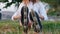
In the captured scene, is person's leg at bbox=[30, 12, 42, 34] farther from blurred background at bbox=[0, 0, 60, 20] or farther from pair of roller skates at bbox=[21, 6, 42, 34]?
blurred background at bbox=[0, 0, 60, 20]

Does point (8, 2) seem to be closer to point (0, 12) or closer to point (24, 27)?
point (0, 12)

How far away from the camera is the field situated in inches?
50.8

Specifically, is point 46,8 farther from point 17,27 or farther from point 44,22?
point 17,27

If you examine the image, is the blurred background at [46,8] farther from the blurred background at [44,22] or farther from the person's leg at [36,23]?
the person's leg at [36,23]

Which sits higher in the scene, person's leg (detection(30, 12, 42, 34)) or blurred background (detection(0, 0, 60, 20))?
blurred background (detection(0, 0, 60, 20))

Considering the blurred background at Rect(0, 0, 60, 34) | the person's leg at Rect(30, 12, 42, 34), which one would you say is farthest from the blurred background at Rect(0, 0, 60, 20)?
the person's leg at Rect(30, 12, 42, 34)

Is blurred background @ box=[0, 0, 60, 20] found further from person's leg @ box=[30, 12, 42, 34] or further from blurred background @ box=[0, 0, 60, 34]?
person's leg @ box=[30, 12, 42, 34]

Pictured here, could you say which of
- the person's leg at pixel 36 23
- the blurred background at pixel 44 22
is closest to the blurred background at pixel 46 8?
the blurred background at pixel 44 22

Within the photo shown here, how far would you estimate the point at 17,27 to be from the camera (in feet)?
4.28

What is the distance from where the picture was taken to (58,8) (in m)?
1.31

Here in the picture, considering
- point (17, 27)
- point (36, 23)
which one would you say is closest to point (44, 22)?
point (36, 23)

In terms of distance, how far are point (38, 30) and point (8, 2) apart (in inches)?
14.8

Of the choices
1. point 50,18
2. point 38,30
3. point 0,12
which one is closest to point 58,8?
point 50,18

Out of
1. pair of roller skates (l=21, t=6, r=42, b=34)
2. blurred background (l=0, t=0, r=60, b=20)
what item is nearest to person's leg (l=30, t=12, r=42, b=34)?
pair of roller skates (l=21, t=6, r=42, b=34)
